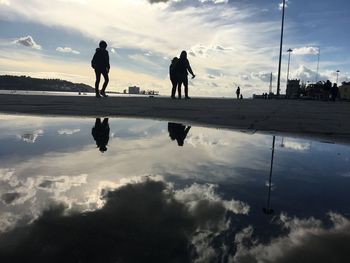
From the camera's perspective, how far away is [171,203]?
242 centimetres

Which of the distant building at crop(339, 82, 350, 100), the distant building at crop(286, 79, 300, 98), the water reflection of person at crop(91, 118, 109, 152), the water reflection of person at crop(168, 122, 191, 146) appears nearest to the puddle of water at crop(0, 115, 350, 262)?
the water reflection of person at crop(91, 118, 109, 152)

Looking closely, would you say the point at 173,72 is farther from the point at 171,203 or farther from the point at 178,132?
the point at 171,203

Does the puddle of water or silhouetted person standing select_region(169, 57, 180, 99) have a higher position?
silhouetted person standing select_region(169, 57, 180, 99)

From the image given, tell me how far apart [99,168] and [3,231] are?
1.54m

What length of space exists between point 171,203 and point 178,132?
13.1 feet

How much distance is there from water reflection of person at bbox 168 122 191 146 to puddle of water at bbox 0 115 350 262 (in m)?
0.81

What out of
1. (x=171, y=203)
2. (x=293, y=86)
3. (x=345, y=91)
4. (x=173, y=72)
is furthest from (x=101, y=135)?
(x=345, y=91)

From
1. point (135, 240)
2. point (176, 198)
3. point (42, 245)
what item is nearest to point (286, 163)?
point (176, 198)

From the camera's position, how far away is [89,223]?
6.59 feet

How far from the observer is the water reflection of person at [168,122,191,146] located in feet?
18.1

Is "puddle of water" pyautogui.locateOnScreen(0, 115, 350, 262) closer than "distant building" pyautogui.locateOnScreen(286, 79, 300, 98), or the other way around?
"puddle of water" pyautogui.locateOnScreen(0, 115, 350, 262)

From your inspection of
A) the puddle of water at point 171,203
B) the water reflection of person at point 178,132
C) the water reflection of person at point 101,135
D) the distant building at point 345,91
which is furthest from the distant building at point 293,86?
the puddle of water at point 171,203

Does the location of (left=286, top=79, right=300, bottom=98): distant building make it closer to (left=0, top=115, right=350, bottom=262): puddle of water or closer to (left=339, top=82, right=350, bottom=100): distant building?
(left=339, top=82, right=350, bottom=100): distant building

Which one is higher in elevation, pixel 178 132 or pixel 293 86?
pixel 293 86
